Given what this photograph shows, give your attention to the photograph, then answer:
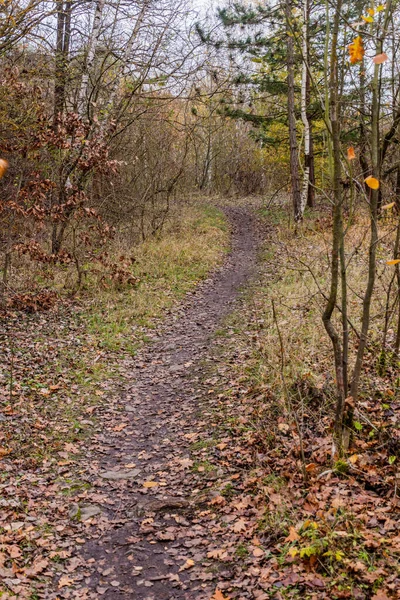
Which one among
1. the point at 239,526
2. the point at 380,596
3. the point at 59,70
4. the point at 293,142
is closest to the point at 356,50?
the point at 380,596

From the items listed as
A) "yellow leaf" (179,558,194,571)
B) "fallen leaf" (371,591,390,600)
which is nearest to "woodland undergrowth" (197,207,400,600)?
"fallen leaf" (371,591,390,600)

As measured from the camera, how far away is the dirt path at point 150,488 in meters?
3.94

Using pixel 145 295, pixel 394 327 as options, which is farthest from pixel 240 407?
pixel 145 295

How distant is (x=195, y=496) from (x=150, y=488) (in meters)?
0.52

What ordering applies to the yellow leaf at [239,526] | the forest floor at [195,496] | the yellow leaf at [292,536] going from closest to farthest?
the forest floor at [195,496]
the yellow leaf at [292,536]
the yellow leaf at [239,526]

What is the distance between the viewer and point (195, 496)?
496 centimetres

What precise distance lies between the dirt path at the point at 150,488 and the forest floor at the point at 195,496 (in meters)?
0.01

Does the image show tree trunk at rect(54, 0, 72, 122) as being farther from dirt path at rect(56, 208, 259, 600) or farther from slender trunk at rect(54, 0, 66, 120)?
dirt path at rect(56, 208, 259, 600)

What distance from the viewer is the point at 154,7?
43.1 ft

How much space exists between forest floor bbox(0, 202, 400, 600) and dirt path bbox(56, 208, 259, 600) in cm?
1

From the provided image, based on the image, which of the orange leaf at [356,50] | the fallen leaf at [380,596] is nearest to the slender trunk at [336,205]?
the orange leaf at [356,50]

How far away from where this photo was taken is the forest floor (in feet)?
12.1

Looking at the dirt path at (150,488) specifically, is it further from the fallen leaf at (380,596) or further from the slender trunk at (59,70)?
the slender trunk at (59,70)

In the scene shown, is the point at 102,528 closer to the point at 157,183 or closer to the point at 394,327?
the point at 394,327
